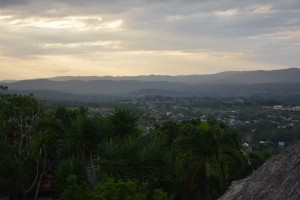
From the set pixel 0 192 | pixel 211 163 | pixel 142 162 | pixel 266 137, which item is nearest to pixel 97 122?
pixel 142 162

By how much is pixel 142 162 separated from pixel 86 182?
3.52 meters

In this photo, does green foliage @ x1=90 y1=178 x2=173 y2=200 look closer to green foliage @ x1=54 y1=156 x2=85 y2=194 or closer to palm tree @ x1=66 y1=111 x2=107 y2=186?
green foliage @ x1=54 y1=156 x2=85 y2=194

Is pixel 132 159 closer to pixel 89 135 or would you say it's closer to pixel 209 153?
pixel 89 135

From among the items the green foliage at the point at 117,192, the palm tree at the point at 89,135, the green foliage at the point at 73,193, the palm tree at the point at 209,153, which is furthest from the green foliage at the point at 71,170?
the palm tree at the point at 209,153

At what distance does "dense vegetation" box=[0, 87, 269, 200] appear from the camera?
11984 millimetres

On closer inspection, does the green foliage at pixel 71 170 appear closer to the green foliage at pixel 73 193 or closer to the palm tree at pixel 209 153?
the green foliage at pixel 73 193

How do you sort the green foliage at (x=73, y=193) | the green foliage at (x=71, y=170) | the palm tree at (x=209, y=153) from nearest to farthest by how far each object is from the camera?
the green foliage at (x=73, y=193)
the green foliage at (x=71, y=170)
the palm tree at (x=209, y=153)

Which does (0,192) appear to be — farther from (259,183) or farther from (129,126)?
(259,183)

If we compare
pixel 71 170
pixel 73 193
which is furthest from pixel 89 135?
pixel 73 193

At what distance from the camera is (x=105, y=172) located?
507 inches

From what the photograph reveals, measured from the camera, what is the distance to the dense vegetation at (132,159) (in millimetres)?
11984

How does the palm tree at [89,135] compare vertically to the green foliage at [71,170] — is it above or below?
above

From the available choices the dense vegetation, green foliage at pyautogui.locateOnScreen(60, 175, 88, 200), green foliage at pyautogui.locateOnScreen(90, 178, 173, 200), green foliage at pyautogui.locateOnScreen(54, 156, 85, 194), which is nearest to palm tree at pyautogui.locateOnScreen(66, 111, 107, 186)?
the dense vegetation

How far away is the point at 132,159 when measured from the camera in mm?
12609
